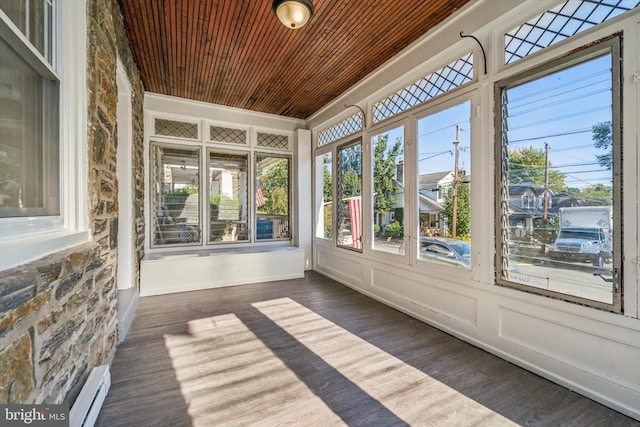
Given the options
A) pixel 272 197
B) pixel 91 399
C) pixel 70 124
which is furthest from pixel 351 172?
pixel 91 399

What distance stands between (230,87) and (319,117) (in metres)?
1.83

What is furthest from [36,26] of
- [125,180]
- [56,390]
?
[125,180]

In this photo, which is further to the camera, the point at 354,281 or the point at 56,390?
the point at 354,281

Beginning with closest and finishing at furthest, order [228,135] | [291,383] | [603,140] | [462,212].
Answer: [603,140]
[291,383]
[462,212]
[228,135]

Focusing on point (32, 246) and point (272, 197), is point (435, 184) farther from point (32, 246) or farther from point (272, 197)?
point (272, 197)

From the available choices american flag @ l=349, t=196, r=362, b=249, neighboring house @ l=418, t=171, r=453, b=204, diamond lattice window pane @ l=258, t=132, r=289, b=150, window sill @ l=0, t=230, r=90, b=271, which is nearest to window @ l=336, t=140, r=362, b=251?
american flag @ l=349, t=196, r=362, b=249

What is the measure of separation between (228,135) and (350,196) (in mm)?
2778

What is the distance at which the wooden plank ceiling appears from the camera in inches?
109

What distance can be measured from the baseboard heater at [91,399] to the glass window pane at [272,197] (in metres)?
3.96

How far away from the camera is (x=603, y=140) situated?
196 cm

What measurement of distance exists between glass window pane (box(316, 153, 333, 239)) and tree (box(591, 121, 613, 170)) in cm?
385

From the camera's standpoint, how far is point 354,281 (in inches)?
183

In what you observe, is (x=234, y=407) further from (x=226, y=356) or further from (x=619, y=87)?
(x=619, y=87)

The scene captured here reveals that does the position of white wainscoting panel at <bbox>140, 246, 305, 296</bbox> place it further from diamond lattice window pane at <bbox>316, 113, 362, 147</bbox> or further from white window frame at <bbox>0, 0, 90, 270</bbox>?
white window frame at <bbox>0, 0, 90, 270</bbox>
